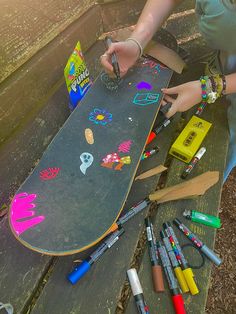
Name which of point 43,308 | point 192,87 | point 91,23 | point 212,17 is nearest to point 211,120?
point 192,87

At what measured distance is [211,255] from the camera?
0.81m

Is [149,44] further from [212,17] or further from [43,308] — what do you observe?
[43,308]

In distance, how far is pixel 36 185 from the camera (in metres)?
0.83

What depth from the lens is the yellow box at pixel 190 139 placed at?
0.99 m

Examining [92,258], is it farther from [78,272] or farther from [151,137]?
[151,137]

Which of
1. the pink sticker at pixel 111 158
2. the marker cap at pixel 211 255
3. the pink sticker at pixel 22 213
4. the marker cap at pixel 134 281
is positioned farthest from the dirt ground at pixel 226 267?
the pink sticker at pixel 22 213

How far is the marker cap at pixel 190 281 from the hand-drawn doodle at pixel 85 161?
0.36 metres

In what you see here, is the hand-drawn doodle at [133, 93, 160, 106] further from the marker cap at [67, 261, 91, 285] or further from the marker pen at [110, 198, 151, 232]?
the marker cap at [67, 261, 91, 285]

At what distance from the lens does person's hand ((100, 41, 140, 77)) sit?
40.3 inches

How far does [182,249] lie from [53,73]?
2.35ft

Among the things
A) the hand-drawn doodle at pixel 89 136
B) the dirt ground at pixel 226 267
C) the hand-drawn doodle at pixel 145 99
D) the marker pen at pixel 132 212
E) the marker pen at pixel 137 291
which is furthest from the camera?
the dirt ground at pixel 226 267

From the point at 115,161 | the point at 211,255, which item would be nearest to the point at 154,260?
the point at 211,255

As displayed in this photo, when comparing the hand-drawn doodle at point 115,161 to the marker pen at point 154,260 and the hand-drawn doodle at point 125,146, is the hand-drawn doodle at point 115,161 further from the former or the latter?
the marker pen at point 154,260

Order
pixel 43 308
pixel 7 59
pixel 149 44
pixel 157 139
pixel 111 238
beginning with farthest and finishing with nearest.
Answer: pixel 149 44 → pixel 157 139 → pixel 7 59 → pixel 111 238 → pixel 43 308
